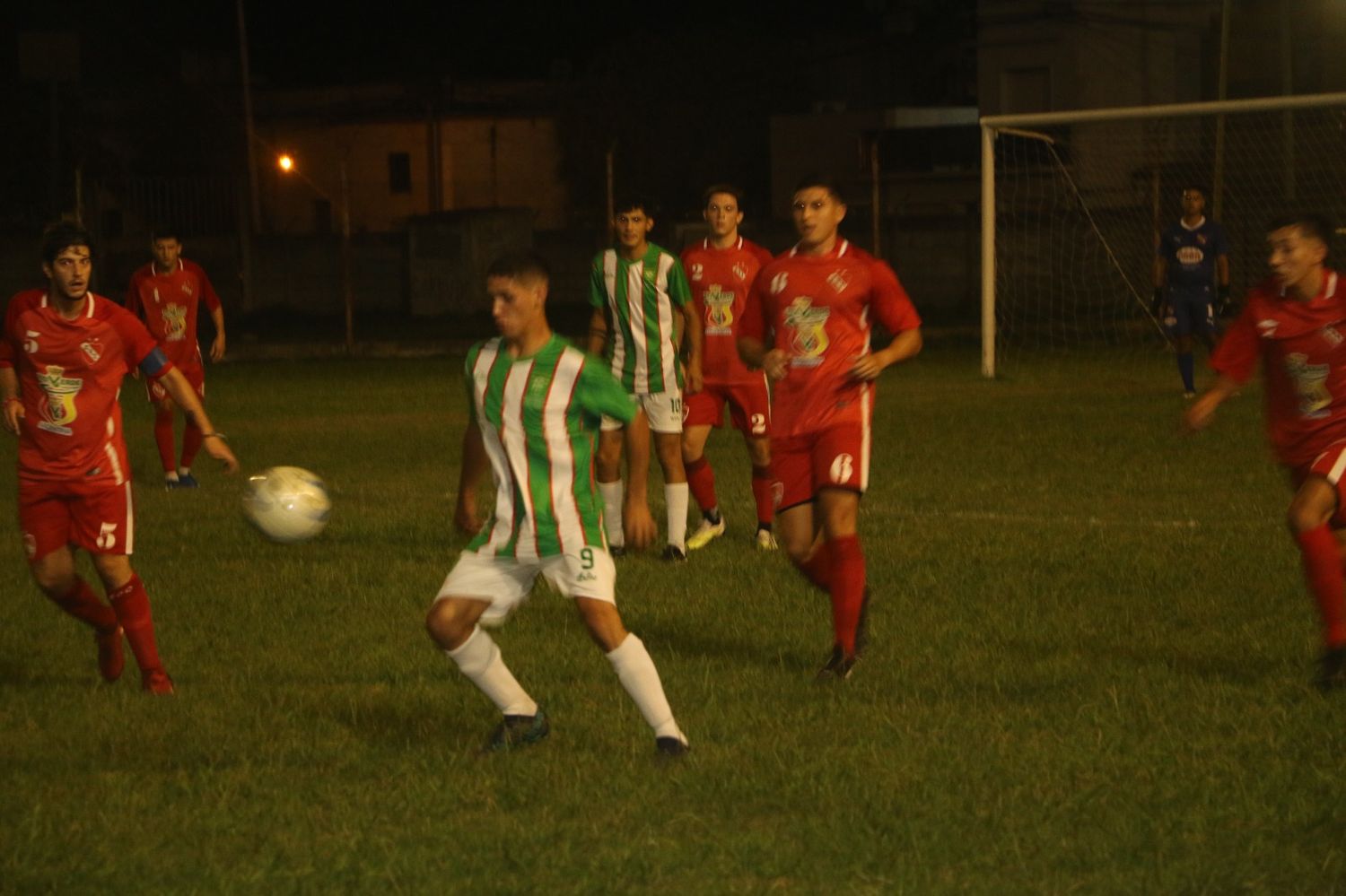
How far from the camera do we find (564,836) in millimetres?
4758

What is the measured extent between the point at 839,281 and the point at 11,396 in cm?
320

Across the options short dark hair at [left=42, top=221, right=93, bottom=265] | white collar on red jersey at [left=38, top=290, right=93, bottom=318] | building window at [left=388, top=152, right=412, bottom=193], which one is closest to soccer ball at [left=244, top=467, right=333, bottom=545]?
white collar on red jersey at [left=38, top=290, right=93, bottom=318]

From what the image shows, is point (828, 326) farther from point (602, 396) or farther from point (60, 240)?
point (60, 240)

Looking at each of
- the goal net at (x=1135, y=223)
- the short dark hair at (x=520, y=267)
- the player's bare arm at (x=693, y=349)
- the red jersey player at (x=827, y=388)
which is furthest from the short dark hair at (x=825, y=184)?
the goal net at (x=1135, y=223)

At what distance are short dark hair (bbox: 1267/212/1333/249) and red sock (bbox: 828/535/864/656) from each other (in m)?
1.91

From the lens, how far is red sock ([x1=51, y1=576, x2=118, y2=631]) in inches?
259

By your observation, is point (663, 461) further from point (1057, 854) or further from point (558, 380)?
point (1057, 854)

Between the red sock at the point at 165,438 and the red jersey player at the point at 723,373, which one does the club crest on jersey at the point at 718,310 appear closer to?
the red jersey player at the point at 723,373

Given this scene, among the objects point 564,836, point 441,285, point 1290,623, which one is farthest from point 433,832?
point 441,285

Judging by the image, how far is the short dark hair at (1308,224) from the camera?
6.33 m

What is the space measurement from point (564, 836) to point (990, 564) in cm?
449

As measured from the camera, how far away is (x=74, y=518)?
657 centimetres

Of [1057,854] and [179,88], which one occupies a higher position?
[179,88]

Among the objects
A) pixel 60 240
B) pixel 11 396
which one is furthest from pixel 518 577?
pixel 11 396
